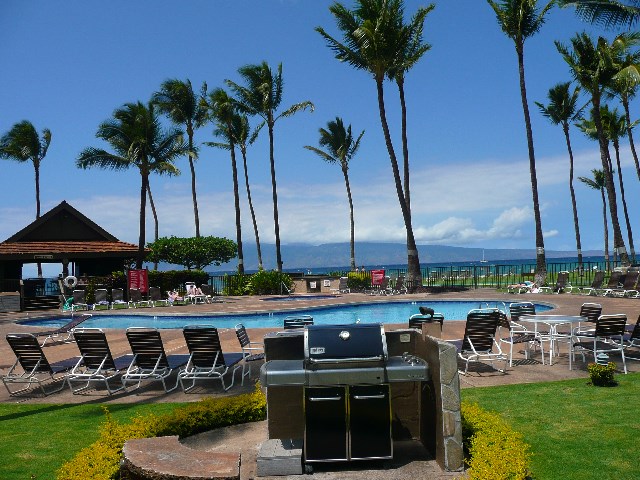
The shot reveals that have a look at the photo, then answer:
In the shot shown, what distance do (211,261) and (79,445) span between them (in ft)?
133

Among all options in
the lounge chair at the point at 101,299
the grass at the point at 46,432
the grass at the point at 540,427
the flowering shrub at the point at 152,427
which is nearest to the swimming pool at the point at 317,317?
the lounge chair at the point at 101,299

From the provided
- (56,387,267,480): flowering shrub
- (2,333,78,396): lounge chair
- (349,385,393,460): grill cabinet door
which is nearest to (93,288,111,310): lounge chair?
(2,333,78,396): lounge chair

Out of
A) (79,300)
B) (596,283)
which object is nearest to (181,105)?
(79,300)

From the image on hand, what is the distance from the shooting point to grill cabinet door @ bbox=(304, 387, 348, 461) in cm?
455

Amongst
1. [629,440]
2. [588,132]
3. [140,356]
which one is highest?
[588,132]

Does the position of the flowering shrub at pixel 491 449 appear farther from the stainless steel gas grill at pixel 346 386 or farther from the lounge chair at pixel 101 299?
the lounge chair at pixel 101 299

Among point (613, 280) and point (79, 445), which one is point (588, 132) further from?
point (79, 445)

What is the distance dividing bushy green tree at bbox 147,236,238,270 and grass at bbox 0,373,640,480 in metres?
37.0

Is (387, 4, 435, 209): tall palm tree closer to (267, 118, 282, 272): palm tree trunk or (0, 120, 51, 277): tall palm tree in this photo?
(267, 118, 282, 272): palm tree trunk

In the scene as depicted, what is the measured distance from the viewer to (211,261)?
46.0 meters

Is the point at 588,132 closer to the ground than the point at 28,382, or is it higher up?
higher up

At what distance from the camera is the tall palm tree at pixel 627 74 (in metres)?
24.5

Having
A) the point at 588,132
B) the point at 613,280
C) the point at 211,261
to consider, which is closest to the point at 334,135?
the point at 211,261

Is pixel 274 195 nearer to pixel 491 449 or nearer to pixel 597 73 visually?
pixel 597 73
